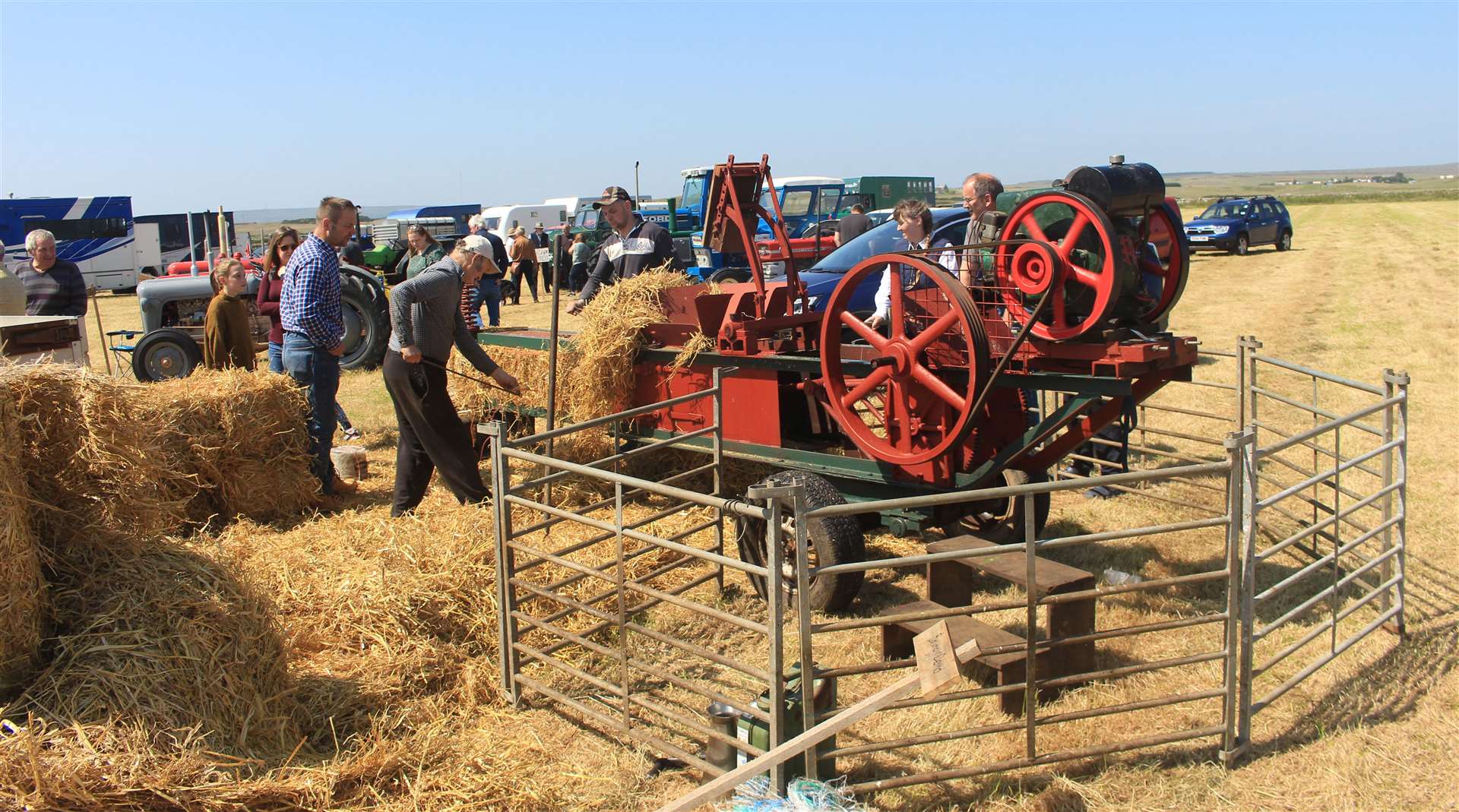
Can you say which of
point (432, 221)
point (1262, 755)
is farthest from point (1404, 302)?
point (432, 221)

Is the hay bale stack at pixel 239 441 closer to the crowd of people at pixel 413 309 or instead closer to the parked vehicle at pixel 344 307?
the crowd of people at pixel 413 309

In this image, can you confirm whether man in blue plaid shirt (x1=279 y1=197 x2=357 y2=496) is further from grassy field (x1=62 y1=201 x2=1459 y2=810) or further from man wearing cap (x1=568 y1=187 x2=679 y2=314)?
man wearing cap (x1=568 y1=187 x2=679 y2=314)

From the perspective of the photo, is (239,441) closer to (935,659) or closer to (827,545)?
(827,545)

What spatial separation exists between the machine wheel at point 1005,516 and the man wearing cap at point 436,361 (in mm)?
2846

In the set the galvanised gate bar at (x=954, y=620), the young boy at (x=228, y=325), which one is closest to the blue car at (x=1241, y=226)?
the galvanised gate bar at (x=954, y=620)

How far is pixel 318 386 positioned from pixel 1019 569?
4.93 metres

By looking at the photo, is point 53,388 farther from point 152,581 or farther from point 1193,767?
point 1193,767

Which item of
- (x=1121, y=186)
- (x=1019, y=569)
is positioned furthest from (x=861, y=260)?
(x=1019, y=569)

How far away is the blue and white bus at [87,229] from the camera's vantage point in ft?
97.3

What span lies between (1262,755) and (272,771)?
3570mm

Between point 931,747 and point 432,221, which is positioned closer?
point 931,747

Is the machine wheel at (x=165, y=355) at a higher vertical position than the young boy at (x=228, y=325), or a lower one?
lower

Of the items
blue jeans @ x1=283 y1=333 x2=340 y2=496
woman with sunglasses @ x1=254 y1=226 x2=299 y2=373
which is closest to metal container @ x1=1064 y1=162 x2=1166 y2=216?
blue jeans @ x1=283 y1=333 x2=340 y2=496

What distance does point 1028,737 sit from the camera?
11.9ft
